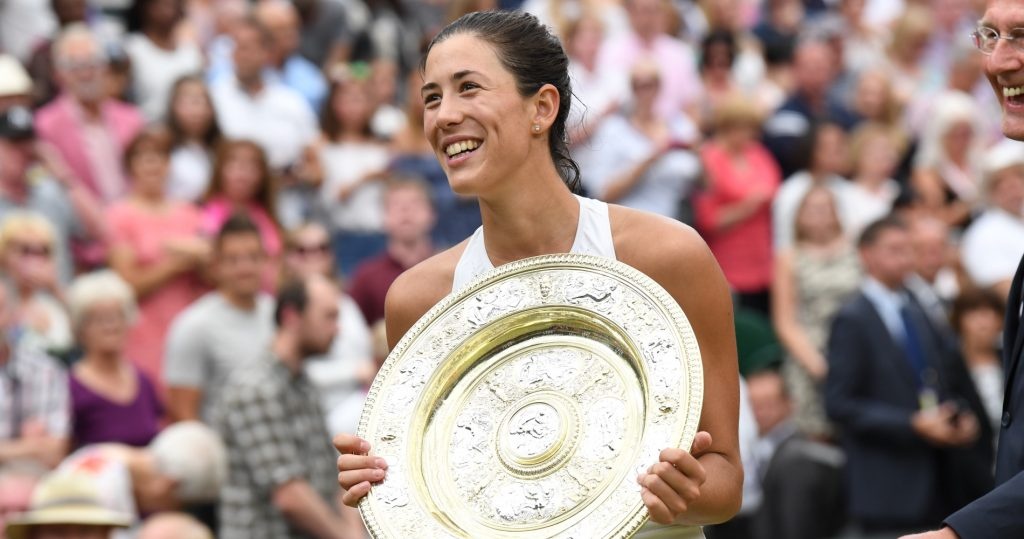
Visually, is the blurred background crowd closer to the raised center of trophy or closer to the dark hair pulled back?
the dark hair pulled back

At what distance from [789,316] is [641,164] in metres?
1.41

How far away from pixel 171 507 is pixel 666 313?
4159 mm

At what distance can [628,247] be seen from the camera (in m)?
4.11

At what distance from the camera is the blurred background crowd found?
766 centimetres

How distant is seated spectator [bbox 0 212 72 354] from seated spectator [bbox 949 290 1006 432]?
186 inches

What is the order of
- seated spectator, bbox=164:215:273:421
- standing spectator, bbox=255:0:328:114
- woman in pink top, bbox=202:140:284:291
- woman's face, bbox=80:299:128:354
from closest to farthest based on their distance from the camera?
woman's face, bbox=80:299:128:354
seated spectator, bbox=164:215:273:421
woman in pink top, bbox=202:140:284:291
standing spectator, bbox=255:0:328:114

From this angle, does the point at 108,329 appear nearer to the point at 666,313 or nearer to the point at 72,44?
the point at 72,44

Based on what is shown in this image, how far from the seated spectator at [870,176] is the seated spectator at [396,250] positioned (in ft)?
10.7

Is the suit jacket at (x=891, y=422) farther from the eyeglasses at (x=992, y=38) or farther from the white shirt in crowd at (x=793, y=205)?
the eyeglasses at (x=992, y=38)

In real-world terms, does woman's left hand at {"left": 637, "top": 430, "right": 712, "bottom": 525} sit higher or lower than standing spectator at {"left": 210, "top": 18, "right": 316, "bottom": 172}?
lower

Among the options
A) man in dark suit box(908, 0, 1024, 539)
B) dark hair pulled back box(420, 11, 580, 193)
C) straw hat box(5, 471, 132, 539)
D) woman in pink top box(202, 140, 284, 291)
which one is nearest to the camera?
man in dark suit box(908, 0, 1024, 539)

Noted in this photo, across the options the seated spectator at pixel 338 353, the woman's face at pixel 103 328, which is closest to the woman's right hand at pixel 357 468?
the seated spectator at pixel 338 353

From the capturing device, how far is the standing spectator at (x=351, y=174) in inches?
427

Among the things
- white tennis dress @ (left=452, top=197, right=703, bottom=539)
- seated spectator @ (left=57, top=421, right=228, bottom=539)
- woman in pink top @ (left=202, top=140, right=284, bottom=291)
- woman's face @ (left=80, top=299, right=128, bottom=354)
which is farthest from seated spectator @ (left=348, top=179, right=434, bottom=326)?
white tennis dress @ (left=452, top=197, right=703, bottom=539)
